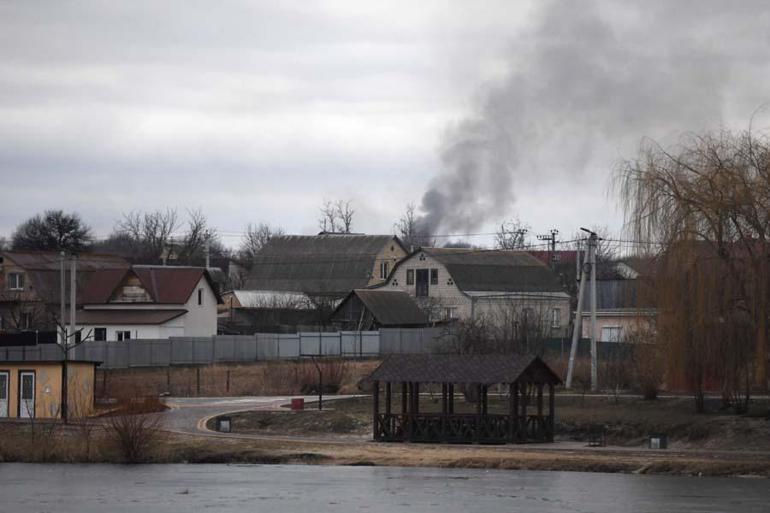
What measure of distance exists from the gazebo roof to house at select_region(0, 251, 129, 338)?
46887 millimetres

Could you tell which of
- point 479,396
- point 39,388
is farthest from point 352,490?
point 39,388

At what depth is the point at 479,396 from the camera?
55875mm

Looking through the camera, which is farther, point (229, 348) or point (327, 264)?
point (327, 264)

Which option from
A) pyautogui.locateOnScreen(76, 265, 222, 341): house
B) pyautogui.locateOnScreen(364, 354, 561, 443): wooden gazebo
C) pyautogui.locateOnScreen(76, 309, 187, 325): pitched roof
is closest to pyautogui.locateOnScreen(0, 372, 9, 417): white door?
pyautogui.locateOnScreen(364, 354, 561, 443): wooden gazebo

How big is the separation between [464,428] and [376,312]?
152 feet

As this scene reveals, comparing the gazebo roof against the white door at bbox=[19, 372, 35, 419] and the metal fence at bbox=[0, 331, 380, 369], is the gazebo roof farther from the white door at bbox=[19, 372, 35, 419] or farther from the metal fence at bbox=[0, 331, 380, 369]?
the metal fence at bbox=[0, 331, 380, 369]

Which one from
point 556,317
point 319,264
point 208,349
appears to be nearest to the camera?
point 208,349

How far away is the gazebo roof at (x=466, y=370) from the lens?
5381cm

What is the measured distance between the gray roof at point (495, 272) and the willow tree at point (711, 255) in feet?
179

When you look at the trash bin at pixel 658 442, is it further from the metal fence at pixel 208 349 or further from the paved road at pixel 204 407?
the metal fence at pixel 208 349

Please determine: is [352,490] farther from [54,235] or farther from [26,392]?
[54,235]

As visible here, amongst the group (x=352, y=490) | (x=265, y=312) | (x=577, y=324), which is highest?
(x=265, y=312)

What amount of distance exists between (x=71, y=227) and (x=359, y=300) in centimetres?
5984

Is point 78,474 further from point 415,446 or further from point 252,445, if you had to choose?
point 415,446
